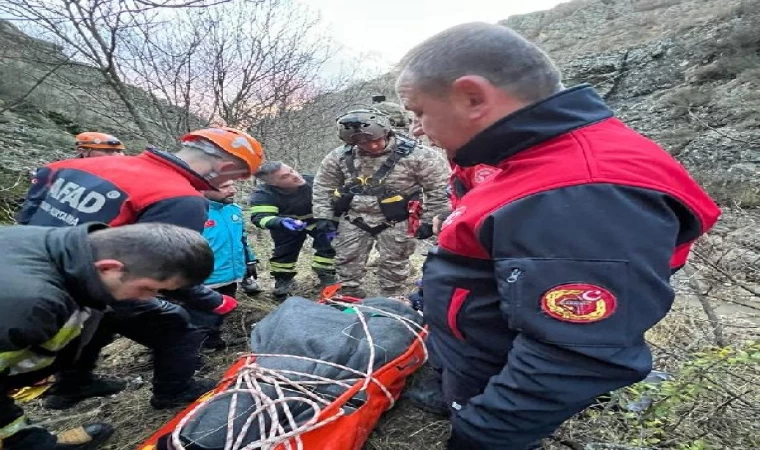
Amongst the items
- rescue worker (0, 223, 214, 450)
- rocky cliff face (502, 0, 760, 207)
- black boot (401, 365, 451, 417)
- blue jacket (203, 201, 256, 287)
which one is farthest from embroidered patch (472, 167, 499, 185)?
rocky cliff face (502, 0, 760, 207)

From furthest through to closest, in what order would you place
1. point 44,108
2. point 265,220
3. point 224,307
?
1. point 44,108
2. point 265,220
3. point 224,307

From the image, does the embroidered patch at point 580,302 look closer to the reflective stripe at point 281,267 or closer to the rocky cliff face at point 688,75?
the reflective stripe at point 281,267

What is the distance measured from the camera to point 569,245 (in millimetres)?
946

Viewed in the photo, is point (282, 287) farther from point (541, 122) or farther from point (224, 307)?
point (541, 122)

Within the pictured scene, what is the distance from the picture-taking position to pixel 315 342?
204 centimetres

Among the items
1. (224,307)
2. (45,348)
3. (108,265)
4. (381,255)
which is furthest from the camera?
(381,255)

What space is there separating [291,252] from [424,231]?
157 centimetres

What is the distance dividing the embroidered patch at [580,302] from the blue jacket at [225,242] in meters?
3.06

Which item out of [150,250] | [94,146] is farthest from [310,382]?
[94,146]

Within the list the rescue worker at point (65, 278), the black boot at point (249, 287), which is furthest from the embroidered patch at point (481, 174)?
the black boot at point (249, 287)

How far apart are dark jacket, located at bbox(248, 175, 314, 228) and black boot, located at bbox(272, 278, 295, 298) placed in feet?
2.21

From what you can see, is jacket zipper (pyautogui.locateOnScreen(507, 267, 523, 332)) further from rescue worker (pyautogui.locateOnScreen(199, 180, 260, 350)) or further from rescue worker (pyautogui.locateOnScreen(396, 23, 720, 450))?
rescue worker (pyautogui.locateOnScreen(199, 180, 260, 350))

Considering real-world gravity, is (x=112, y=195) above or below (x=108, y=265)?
above

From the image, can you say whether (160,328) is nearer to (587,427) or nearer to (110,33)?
(587,427)
